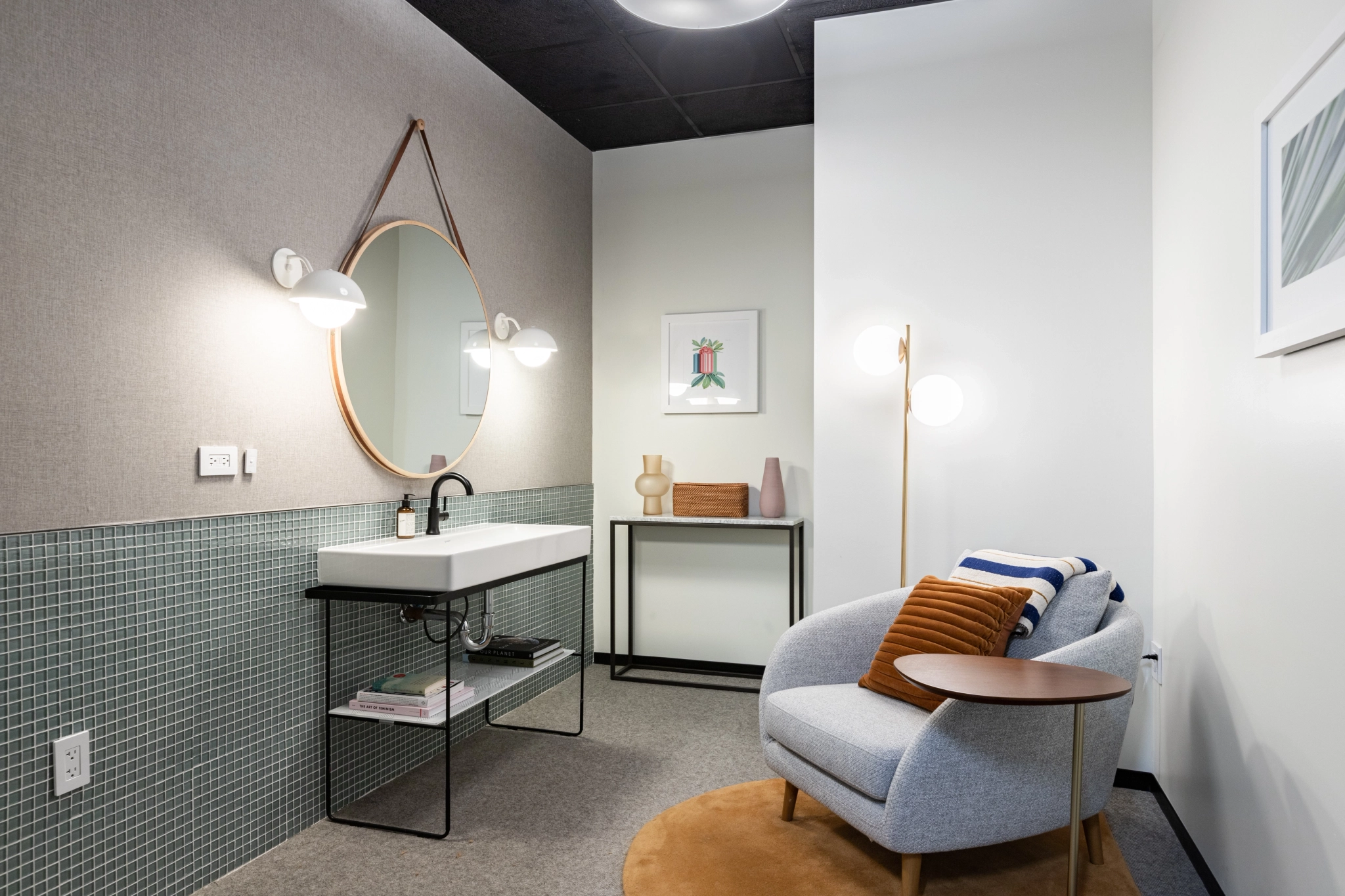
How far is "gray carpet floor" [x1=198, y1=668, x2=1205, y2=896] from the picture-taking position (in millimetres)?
2084

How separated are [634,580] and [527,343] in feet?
4.77

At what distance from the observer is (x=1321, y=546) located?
1.48m

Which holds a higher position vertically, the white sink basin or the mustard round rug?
the white sink basin

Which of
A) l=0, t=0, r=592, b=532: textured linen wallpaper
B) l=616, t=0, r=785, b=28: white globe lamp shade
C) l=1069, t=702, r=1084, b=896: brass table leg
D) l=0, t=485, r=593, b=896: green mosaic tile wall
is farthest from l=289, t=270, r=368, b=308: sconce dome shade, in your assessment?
l=1069, t=702, r=1084, b=896: brass table leg

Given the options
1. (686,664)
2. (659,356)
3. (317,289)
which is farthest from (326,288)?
(686,664)

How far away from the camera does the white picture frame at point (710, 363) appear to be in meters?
4.08

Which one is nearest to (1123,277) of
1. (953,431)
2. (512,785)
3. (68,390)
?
(953,431)

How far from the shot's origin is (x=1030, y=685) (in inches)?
66.2

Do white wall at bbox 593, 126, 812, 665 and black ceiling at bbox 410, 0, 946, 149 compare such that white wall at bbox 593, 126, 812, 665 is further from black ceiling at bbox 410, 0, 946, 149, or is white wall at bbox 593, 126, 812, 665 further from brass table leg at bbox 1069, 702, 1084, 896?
brass table leg at bbox 1069, 702, 1084, 896

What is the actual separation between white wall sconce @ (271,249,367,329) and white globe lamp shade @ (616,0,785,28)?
104 cm

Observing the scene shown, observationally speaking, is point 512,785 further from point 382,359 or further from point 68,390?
point 68,390

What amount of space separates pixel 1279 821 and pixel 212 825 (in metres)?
2.38

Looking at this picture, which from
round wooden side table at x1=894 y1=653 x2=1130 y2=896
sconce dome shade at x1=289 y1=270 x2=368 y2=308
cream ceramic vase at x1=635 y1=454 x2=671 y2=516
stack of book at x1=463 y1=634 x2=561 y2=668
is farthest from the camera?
cream ceramic vase at x1=635 y1=454 x2=671 y2=516

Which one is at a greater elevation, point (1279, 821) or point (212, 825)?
point (1279, 821)
